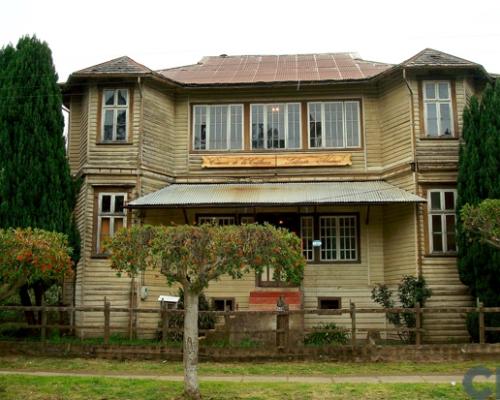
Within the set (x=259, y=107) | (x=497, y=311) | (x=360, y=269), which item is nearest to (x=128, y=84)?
(x=259, y=107)

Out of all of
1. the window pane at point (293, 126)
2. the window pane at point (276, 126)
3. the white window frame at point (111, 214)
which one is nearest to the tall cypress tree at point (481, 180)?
the window pane at point (293, 126)

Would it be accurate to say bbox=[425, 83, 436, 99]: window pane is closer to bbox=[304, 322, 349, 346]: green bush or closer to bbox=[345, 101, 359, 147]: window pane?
bbox=[345, 101, 359, 147]: window pane

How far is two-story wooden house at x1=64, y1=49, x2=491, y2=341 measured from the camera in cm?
1830

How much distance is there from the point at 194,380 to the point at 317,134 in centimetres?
1190

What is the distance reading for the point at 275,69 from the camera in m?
22.7

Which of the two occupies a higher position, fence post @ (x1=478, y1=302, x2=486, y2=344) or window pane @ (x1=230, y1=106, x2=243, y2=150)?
window pane @ (x1=230, y1=106, x2=243, y2=150)

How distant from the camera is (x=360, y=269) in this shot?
64.0 ft

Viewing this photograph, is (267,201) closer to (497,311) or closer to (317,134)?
(317,134)

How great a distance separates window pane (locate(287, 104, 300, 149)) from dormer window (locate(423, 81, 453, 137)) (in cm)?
439

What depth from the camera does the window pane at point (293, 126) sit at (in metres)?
20.6

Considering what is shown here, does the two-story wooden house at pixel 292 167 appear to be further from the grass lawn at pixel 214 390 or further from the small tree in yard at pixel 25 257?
the grass lawn at pixel 214 390

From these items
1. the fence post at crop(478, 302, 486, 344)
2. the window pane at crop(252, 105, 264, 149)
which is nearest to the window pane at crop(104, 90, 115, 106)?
the window pane at crop(252, 105, 264, 149)

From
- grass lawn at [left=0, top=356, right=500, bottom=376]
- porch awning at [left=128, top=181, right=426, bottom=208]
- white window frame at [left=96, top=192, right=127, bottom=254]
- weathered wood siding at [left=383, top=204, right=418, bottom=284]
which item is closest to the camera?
grass lawn at [left=0, top=356, right=500, bottom=376]

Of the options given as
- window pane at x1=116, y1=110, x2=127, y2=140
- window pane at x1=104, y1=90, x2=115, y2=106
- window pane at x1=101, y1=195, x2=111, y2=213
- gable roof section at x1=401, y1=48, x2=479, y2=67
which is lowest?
window pane at x1=101, y1=195, x2=111, y2=213
